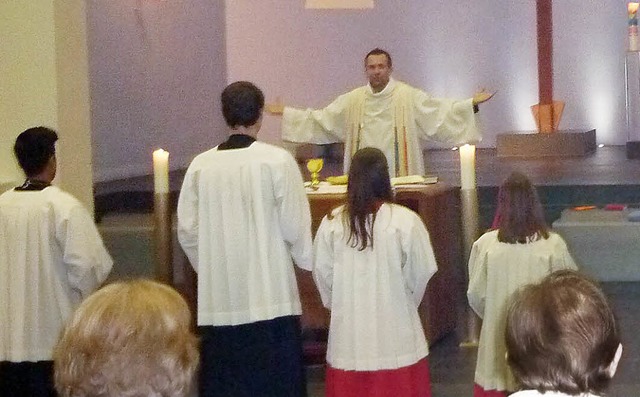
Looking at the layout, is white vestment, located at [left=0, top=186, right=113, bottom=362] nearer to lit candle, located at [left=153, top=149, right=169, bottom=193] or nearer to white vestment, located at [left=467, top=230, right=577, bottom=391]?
lit candle, located at [left=153, top=149, right=169, bottom=193]

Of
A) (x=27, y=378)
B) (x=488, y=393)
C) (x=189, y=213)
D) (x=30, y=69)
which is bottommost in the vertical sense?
(x=488, y=393)

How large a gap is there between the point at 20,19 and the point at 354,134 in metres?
2.15

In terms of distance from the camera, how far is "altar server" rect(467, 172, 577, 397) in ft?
13.5

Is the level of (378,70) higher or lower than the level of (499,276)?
higher

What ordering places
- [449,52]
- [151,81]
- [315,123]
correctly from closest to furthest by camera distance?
[315,123] → [151,81] → [449,52]

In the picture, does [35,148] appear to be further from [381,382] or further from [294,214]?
[381,382]

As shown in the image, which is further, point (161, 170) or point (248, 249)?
point (161, 170)

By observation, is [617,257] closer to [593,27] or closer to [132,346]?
[132,346]

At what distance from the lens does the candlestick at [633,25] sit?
12.3 metres

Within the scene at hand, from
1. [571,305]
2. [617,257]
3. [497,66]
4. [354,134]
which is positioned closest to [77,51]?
[354,134]

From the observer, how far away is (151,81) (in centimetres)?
1010

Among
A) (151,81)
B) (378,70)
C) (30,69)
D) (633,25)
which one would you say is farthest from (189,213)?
(633,25)

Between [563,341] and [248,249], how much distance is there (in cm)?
253

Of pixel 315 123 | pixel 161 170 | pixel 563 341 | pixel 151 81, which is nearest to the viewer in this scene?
pixel 563 341
